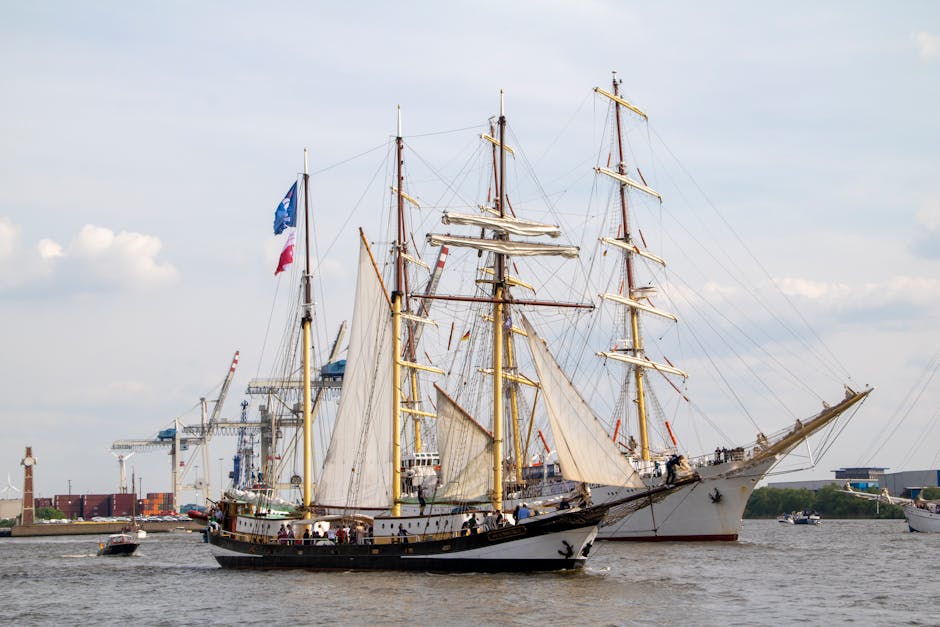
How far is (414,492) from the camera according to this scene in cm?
8588

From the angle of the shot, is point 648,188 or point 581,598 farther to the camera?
point 648,188

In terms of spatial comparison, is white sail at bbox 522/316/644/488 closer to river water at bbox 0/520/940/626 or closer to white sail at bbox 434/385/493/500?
white sail at bbox 434/385/493/500

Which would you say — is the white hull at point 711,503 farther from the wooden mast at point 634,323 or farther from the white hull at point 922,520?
the white hull at point 922,520

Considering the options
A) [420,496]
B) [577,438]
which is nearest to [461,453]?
[420,496]

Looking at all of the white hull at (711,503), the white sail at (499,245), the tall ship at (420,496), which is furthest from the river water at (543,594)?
the white sail at (499,245)

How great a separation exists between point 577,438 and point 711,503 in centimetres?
3416

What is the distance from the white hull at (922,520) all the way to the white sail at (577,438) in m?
67.2

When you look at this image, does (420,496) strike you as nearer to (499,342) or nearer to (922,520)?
(499,342)

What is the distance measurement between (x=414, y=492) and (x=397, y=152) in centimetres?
2623

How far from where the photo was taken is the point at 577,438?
56.9 metres

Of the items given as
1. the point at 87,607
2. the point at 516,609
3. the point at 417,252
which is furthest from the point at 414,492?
the point at 516,609

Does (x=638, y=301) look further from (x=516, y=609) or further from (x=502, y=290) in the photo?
(x=516, y=609)

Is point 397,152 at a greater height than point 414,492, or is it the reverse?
point 397,152

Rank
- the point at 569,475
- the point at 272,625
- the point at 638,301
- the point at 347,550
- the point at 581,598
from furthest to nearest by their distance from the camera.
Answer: the point at 638,301, the point at 347,550, the point at 569,475, the point at 581,598, the point at 272,625
